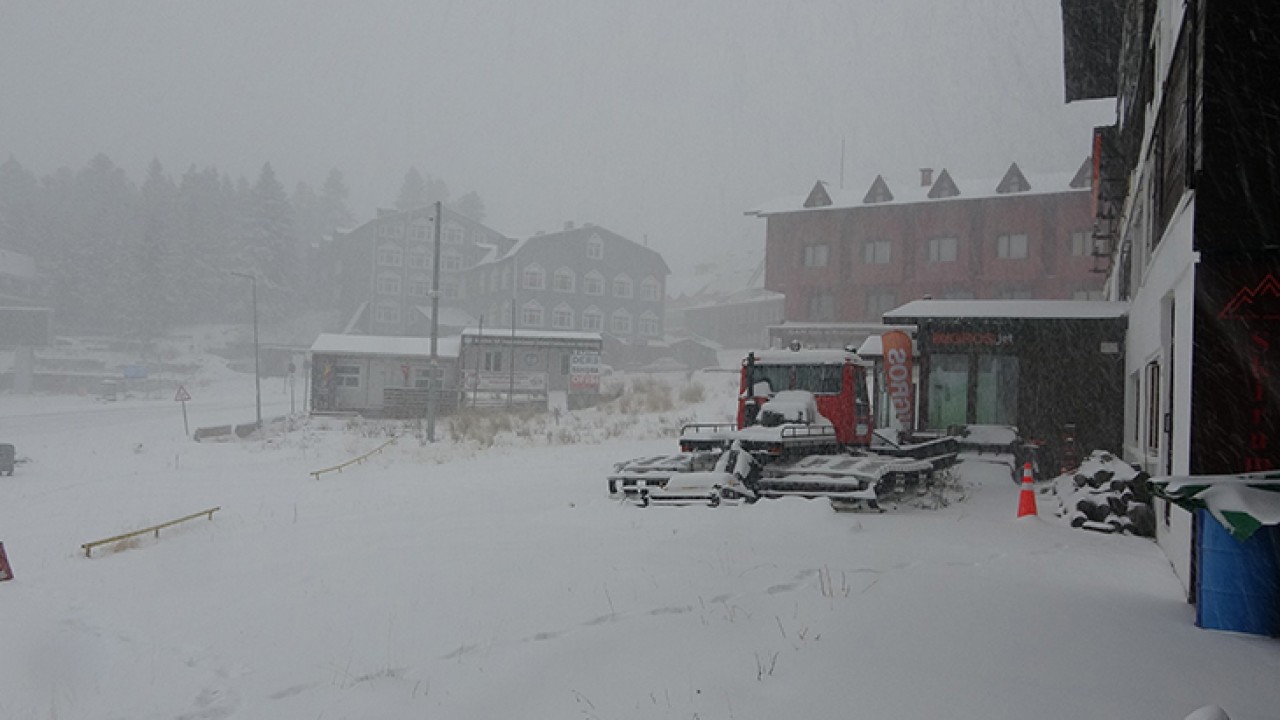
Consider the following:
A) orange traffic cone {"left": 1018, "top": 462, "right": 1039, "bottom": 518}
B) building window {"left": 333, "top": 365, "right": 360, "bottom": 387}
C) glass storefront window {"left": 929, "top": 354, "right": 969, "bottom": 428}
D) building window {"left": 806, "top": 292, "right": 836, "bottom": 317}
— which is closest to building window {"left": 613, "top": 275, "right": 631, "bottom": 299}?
building window {"left": 806, "top": 292, "right": 836, "bottom": 317}

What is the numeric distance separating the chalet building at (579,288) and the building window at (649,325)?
0.08 metres

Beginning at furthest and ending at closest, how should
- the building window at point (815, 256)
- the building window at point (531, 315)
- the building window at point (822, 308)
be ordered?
the building window at point (531, 315)
the building window at point (815, 256)
the building window at point (822, 308)

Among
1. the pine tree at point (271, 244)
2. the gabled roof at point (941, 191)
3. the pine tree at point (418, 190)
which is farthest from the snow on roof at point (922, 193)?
the pine tree at point (418, 190)

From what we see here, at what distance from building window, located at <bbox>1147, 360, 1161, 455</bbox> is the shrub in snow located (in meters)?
0.42

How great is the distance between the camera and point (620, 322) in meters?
71.1

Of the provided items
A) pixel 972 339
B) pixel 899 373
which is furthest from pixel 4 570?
pixel 972 339

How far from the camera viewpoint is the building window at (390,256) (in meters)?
73.7

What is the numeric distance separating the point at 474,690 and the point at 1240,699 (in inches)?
175

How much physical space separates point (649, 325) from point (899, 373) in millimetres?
52999

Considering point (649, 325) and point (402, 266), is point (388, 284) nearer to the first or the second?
point (402, 266)

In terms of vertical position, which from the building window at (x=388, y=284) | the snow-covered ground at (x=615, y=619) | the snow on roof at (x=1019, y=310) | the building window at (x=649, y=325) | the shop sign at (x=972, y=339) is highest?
the building window at (x=388, y=284)

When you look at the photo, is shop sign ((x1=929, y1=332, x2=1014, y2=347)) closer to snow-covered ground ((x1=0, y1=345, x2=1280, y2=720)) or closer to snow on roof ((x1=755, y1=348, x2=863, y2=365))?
snow on roof ((x1=755, y1=348, x2=863, y2=365))

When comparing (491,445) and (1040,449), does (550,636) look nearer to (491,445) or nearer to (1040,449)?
(1040,449)

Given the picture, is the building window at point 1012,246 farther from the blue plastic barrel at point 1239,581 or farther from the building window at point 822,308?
the blue plastic barrel at point 1239,581
